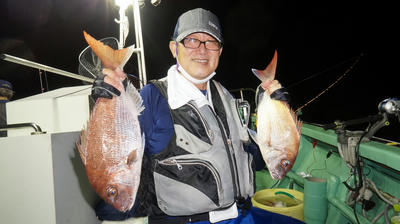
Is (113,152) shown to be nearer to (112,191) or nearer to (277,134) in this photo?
(112,191)

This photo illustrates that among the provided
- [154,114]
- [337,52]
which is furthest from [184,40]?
[337,52]

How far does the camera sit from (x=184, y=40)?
1.87 m

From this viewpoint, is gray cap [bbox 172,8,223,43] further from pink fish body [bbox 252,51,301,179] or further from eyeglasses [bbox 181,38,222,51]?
pink fish body [bbox 252,51,301,179]

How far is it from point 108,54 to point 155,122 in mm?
558

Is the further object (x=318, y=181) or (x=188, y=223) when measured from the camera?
(x=318, y=181)

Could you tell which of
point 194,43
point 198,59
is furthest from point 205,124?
point 194,43

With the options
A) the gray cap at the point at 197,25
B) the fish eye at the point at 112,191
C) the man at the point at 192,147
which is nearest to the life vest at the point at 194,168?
the man at the point at 192,147

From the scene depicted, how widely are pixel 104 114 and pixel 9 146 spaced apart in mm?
744

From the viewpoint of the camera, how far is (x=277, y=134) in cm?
181

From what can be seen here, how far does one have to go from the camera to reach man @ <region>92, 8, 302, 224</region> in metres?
1.61

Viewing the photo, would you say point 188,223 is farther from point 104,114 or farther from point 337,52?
point 337,52

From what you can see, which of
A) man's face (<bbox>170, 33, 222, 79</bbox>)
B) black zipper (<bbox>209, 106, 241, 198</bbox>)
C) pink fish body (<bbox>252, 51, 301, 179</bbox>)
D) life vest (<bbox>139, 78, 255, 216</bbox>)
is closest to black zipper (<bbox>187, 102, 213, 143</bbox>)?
life vest (<bbox>139, 78, 255, 216</bbox>)

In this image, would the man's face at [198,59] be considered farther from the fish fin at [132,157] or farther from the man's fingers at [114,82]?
the fish fin at [132,157]

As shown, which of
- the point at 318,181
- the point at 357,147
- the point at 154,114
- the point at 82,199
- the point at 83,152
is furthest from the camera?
the point at 318,181
